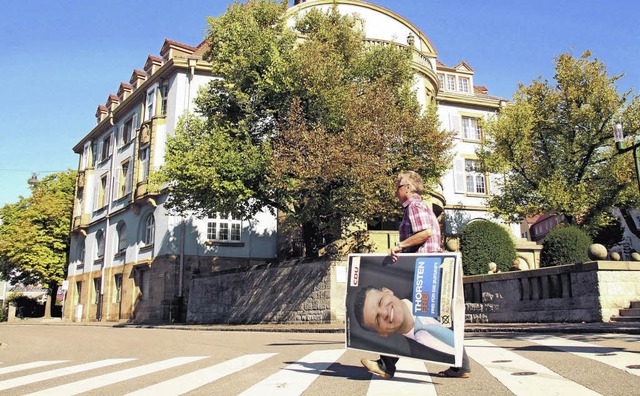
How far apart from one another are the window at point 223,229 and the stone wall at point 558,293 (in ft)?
57.6

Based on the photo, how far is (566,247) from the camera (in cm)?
1572

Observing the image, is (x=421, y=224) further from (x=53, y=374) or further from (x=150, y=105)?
(x=150, y=105)

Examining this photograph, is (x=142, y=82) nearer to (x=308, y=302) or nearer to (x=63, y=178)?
(x=63, y=178)

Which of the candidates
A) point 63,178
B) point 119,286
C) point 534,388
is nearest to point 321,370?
point 534,388

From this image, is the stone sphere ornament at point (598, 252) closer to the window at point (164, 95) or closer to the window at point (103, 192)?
the window at point (164, 95)

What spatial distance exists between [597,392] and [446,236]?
2719cm

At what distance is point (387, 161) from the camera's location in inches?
721

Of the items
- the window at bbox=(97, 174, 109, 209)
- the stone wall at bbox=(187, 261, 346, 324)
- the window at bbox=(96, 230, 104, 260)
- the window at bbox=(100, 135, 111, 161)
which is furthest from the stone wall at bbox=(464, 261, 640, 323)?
the window at bbox=(100, 135, 111, 161)

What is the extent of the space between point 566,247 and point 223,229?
63.8 feet

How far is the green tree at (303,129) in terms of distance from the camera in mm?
17422

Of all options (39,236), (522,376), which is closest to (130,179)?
(39,236)

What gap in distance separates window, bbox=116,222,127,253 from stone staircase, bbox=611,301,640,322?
29541mm

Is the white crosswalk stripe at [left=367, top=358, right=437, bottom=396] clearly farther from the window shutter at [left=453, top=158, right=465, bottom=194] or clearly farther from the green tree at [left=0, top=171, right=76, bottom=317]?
the green tree at [left=0, top=171, right=76, bottom=317]

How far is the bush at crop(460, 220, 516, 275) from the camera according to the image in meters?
18.5
